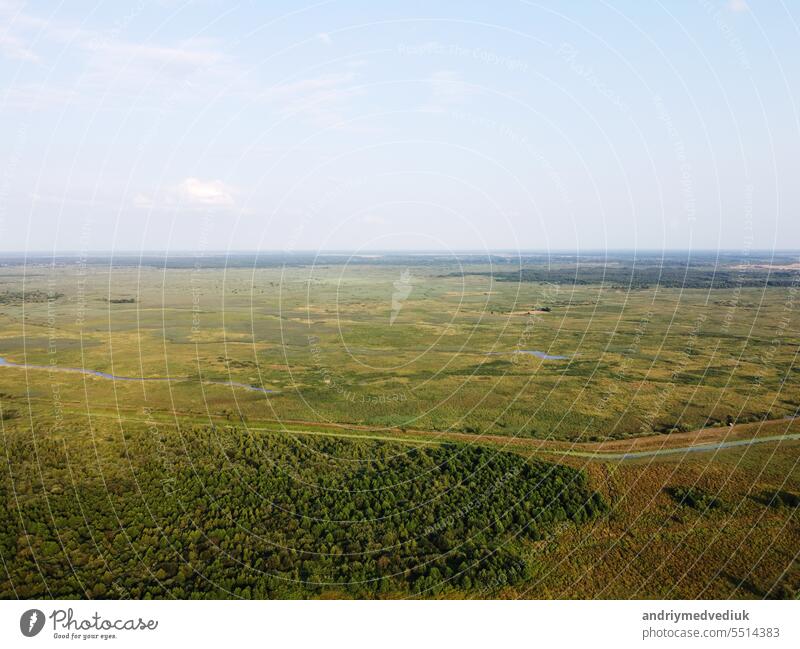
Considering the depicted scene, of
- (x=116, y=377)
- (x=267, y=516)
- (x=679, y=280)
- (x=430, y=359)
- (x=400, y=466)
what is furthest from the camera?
(x=679, y=280)

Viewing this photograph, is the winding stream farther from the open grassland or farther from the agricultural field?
the open grassland

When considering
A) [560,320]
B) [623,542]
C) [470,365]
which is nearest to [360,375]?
[470,365]

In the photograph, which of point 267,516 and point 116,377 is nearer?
point 267,516

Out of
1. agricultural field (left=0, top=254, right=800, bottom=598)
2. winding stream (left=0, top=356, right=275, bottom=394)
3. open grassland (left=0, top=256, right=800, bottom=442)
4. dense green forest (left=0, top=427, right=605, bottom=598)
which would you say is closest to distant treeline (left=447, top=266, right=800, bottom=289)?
open grassland (left=0, top=256, right=800, bottom=442)

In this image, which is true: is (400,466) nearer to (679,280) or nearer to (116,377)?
(116,377)

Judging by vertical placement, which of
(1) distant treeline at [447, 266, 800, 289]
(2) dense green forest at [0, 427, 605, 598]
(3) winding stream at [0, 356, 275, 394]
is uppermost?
(1) distant treeline at [447, 266, 800, 289]

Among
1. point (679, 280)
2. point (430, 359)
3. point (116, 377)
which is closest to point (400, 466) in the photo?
point (430, 359)

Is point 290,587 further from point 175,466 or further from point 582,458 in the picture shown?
point 582,458
